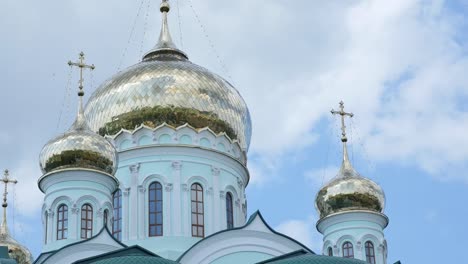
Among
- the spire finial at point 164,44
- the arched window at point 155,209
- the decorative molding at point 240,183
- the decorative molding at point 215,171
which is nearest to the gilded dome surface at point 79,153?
the arched window at point 155,209

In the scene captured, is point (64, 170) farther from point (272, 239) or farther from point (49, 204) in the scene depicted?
point (272, 239)

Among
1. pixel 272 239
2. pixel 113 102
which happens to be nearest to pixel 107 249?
pixel 272 239

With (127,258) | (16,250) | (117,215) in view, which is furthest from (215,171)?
(16,250)

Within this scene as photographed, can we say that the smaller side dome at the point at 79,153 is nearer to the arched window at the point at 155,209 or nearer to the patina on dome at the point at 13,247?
the arched window at the point at 155,209

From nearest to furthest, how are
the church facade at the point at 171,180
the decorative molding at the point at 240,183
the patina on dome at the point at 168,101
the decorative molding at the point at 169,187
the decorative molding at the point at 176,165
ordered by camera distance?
the church facade at the point at 171,180 → the decorative molding at the point at 169,187 → the decorative molding at the point at 176,165 → the patina on dome at the point at 168,101 → the decorative molding at the point at 240,183

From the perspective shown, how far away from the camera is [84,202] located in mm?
18938

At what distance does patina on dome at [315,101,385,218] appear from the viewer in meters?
21.1

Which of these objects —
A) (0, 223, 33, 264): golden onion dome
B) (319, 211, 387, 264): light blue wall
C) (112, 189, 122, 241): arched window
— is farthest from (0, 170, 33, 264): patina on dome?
(319, 211, 387, 264): light blue wall

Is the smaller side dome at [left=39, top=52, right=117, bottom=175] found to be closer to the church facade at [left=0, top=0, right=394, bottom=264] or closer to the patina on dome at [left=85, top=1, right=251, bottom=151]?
the church facade at [left=0, top=0, right=394, bottom=264]

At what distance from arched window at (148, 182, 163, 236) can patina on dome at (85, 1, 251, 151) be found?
1321 millimetres

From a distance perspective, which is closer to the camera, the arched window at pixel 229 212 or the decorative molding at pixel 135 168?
the decorative molding at pixel 135 168

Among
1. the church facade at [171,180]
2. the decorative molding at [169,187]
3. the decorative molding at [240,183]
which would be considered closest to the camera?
the church facade at [171,180]

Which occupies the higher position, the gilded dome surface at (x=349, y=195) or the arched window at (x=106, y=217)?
the gilded dome surface at (x=349, y=195)

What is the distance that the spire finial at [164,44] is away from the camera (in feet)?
76.4
